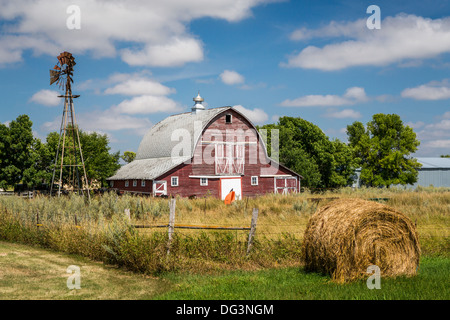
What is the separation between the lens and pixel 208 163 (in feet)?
109

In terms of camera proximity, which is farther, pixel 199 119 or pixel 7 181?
pixel 7 181

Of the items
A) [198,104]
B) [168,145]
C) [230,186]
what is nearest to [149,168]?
[168,145]

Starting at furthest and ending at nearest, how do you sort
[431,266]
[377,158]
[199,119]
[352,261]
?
[377,158], [199,119], [431,266], [352,261]

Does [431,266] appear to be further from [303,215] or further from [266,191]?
[266,191]

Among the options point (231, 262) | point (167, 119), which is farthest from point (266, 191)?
point (231, 262)

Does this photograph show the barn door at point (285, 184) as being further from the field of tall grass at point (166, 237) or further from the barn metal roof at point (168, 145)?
the field of tall grass at point (166, 237)

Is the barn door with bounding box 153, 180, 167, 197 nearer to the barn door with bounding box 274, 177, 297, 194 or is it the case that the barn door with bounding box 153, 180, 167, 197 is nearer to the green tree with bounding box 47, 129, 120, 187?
the barn door with bounding box 274, 177, 297, 194

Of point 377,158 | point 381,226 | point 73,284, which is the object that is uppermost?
A: point 377,158

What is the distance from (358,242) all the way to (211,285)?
2.86 metres

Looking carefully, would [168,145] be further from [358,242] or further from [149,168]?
[358,242]

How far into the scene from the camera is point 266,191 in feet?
117

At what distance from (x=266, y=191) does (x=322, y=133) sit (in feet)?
46.3

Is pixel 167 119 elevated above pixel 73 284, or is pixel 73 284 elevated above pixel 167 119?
pixel 167 119

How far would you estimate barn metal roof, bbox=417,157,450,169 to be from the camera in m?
58.8
